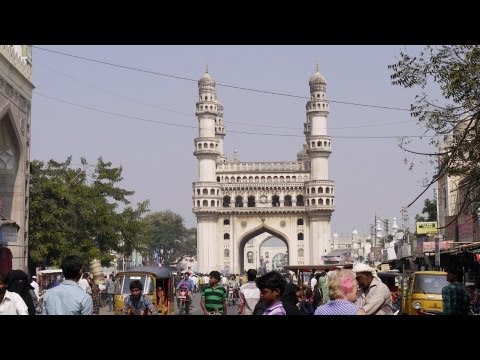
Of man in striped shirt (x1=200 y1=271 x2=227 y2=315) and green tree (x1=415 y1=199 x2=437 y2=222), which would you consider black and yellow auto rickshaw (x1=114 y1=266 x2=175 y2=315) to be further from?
green tree (x1=415 y1=199 x2=437 y2=222)

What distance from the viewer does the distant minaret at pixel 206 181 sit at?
8662 centimetres

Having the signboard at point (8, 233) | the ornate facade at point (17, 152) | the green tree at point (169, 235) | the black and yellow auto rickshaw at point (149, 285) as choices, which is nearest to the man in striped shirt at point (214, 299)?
the black and yellow auto rickshaw at point (149, 285)

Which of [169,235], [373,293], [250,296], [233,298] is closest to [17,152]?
[233,298]

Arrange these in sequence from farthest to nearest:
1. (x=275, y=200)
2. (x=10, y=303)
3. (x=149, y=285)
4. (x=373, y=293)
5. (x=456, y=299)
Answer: (x=275, y=200)
(x=149, y=285)
(x=456, y=299)
(x=373, y=293)
(x=10, y=303)

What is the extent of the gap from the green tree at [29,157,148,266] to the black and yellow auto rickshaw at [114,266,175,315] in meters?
15.0

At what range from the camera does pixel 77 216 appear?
35.6 meters

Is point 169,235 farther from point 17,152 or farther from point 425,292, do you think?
point 425,292

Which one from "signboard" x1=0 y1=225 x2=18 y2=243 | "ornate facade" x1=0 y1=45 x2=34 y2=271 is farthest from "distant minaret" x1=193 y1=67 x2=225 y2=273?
"signboard" x1=0 y1=225 x2=18 y2=243

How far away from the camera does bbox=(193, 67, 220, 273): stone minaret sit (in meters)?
86.6

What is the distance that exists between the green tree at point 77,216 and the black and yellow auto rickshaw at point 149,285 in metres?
15.0

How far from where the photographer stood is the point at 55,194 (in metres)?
34.0

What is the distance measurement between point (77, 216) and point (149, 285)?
60.8 ft
